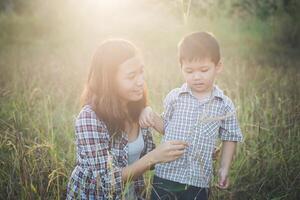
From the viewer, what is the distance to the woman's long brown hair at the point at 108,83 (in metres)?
2.30

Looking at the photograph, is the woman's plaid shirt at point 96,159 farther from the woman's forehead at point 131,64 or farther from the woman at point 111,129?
the woman's forehead at point 131,64

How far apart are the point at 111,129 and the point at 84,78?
9.21 ft

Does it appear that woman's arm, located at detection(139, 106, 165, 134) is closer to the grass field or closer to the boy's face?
the boy's face

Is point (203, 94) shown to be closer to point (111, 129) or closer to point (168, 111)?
point (168, 111)

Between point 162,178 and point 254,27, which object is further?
point 254,27

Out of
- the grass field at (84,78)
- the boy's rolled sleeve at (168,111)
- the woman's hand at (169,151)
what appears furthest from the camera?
the grass field at (84,78)

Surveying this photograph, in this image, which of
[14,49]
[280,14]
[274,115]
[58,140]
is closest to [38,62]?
[14,49]

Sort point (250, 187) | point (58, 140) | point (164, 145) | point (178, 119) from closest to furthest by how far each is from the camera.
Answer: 1. point (164, 145)
2. point (178, 119)
3. point (250, 187)
4. point (58, 140)

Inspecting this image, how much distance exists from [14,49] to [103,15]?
2892mm

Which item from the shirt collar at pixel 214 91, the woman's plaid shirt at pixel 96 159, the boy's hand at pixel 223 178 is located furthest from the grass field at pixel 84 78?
the shirt collar at pixel 214 91

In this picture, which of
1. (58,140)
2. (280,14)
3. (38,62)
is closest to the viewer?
(58,140)

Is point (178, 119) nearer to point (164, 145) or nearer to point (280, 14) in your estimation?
point (164, 145)

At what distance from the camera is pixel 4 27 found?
10297 mm

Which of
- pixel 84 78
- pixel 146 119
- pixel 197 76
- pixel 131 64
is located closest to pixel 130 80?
pixel 131 64
